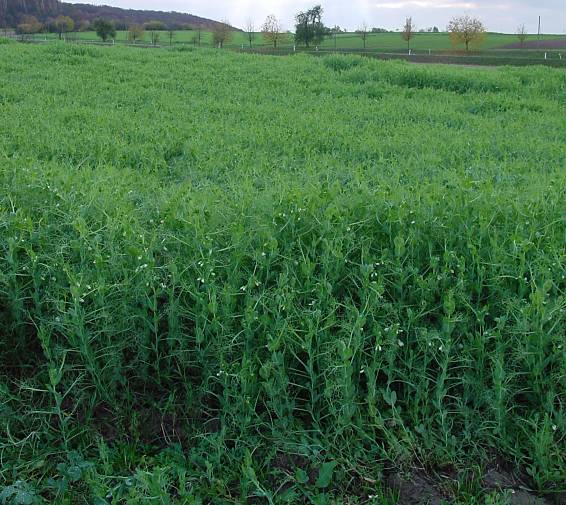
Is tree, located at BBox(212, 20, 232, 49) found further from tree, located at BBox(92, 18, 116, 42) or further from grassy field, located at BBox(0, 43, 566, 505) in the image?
grassy field, located at BBox(0, 43, 566, 505)

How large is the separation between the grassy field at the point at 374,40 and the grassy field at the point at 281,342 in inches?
1696

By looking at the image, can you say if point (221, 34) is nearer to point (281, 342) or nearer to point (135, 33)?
point (135, 33)

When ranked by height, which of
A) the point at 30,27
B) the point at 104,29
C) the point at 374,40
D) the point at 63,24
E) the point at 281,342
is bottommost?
the point at 281,342

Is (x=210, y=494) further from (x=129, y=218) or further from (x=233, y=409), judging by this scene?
(x=129, y=218)

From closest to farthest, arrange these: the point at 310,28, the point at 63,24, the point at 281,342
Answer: the point at 281,342 < the point at 310,28 < the point at 63,24

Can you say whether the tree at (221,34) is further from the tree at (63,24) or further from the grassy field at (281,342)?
the grassy field at (281,342)

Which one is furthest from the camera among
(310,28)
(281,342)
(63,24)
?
(63,24)

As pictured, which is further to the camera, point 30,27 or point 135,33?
point 30,27

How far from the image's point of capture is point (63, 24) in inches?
2146

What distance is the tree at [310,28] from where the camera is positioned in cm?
4644

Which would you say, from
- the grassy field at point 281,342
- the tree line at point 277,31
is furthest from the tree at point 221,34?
the grassy field at point 281,342

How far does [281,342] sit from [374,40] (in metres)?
54.6

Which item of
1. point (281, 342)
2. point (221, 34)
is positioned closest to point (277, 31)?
point (221, 34)

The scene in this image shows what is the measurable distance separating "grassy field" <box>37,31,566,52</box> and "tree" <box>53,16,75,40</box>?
1314mm
